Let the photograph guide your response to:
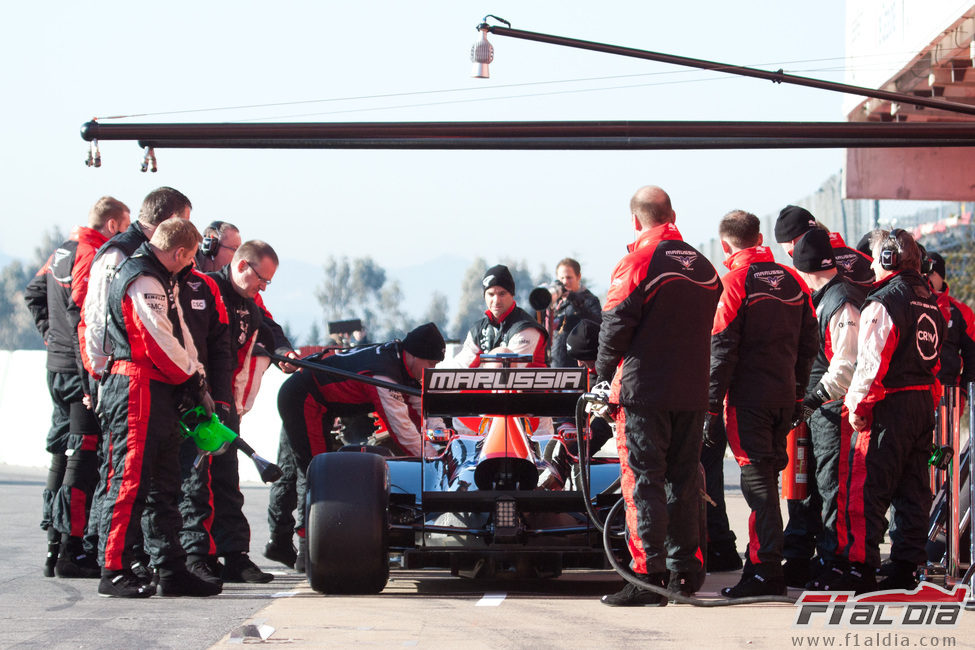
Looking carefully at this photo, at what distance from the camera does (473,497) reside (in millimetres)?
6668

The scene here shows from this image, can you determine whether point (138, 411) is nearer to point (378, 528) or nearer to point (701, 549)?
point (378, 528)

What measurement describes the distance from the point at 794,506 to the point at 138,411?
3.96 meters

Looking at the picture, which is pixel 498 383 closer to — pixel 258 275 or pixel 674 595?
pixel 674 595

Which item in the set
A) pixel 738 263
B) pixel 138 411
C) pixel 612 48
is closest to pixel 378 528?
pixel 138 411

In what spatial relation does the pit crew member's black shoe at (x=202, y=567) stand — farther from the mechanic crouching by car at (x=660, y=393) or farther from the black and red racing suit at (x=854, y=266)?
the black and red racing suit at (x=854, y=266)

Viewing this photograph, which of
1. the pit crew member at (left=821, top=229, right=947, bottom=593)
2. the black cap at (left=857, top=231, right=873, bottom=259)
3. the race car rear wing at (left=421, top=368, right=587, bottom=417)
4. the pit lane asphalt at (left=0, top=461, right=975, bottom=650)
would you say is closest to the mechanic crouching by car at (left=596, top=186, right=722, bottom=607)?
the pit lane asphalt at (left=0, top=461, right=975, bottom=650)

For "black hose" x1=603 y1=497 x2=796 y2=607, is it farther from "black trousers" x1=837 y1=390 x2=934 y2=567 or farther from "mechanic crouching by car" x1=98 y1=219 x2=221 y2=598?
"mechanic crouching by car" x1=98 y1=219 x2=221 y2=598

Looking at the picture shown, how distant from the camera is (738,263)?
7035 mm

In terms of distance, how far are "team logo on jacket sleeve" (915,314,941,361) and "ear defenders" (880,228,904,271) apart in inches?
13.2

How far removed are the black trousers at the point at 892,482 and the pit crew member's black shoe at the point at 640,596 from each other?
1253 mm

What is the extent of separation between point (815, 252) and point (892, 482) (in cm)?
147

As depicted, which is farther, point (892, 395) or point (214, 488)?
point (214, 488)

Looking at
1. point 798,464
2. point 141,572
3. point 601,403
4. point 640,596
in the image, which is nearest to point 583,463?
point 601,403

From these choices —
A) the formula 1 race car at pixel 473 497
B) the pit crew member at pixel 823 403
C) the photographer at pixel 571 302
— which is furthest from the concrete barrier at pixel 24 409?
the pit crew member at pixel 823 403
